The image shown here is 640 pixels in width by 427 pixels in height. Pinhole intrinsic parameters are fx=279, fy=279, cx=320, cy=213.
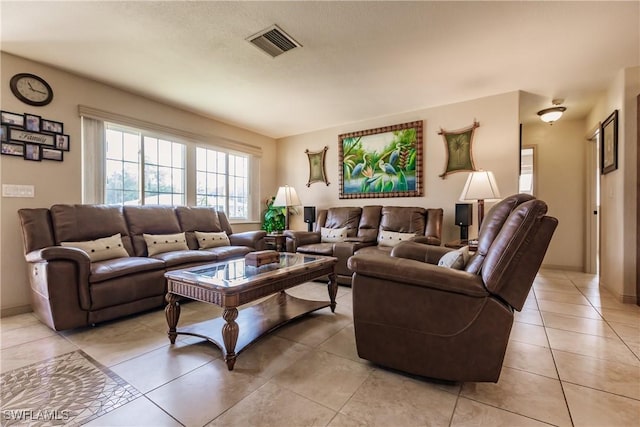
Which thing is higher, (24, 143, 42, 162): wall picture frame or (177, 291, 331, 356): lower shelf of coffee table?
(24, 143, 42, 162): wall picture frame

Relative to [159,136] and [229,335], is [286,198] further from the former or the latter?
[229,335]

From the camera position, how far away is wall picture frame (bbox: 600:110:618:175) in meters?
3.16

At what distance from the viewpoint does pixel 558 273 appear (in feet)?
14.3

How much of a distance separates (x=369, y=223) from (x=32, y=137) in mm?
3949

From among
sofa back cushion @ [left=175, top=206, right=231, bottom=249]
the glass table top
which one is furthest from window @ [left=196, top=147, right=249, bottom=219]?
the glass table top

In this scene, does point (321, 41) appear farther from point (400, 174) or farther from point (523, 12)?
point (400, 174)

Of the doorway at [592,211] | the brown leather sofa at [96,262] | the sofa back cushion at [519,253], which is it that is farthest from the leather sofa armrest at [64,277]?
the doorway at [592,211]

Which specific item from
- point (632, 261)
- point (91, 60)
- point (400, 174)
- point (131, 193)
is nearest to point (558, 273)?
point (632, 261)

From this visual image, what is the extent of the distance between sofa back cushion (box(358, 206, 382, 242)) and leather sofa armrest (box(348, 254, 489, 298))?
2399mm

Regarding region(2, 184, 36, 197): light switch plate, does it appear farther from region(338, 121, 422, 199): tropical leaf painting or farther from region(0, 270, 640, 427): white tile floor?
region(338, 121, 422, 199): tropical leaf painting

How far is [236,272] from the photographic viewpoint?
84.7 inches

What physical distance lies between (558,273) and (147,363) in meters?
5.45

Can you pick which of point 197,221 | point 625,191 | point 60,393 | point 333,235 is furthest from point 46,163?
point 625,191

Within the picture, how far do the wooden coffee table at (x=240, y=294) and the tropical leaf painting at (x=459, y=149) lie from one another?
243 centimetres
